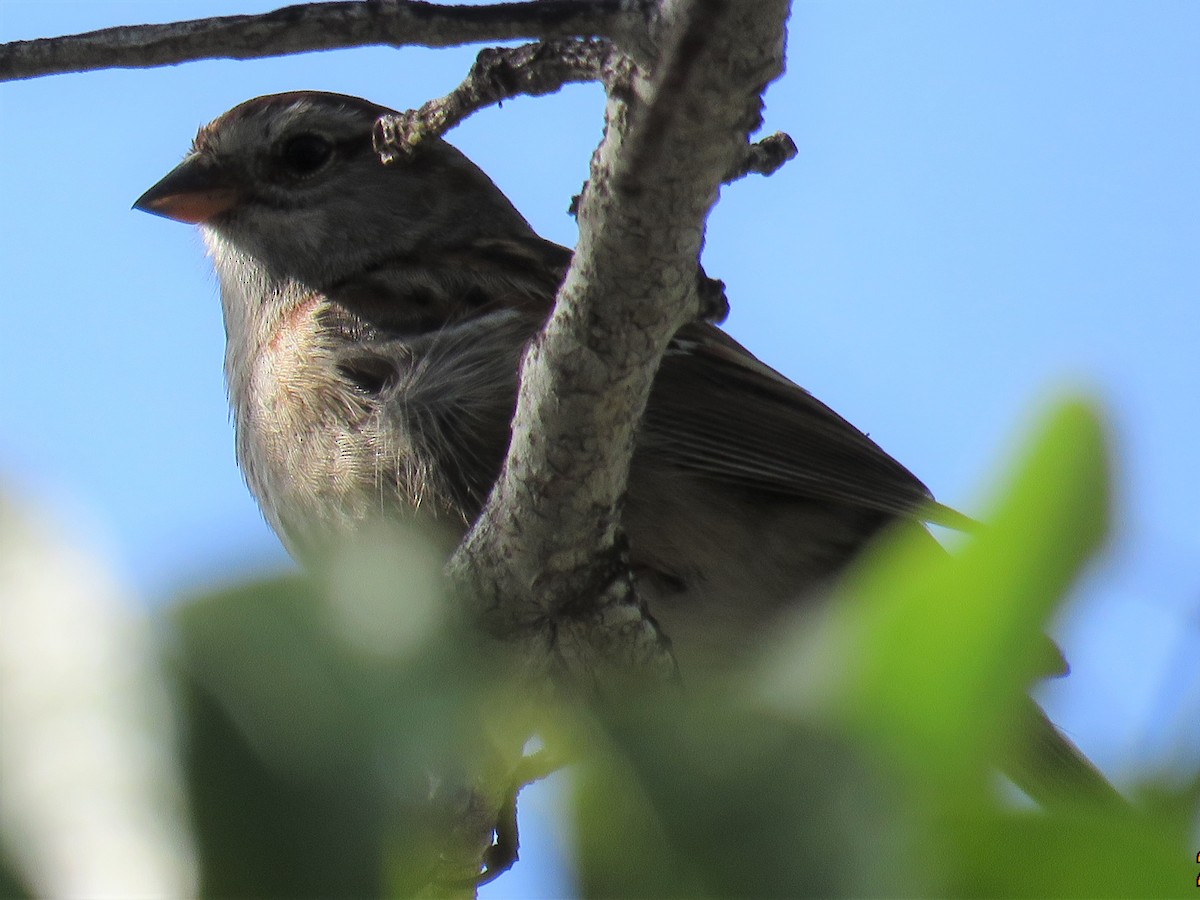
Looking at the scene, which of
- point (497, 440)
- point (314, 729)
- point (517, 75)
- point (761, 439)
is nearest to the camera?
point (314, 729)

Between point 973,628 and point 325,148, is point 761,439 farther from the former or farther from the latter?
point 973,628

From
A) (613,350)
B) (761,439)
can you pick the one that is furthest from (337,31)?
(761,439)

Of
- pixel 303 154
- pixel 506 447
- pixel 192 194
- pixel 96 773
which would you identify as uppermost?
Result: pixel 303 154

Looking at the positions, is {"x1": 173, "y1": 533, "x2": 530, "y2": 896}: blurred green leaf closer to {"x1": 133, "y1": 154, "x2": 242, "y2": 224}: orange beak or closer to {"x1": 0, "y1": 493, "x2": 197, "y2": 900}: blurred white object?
{"x1": 0, "y1": 493, "x2": 197, "y2": 900}: blurred white object

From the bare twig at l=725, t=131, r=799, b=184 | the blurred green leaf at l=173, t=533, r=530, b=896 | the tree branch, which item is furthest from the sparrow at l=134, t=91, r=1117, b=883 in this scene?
the blurred green leaf at l=173, t=533, r=530, b=896

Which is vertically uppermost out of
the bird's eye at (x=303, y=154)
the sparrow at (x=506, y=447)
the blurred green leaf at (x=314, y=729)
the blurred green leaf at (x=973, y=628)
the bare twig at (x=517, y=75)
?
the bare twig at (x=517, y=75)

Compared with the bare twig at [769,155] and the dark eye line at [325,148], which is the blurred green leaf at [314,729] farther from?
the dark eye line at [325,148]

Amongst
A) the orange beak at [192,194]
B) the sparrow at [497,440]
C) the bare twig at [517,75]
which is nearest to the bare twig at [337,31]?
the bare twig at [517,75]
